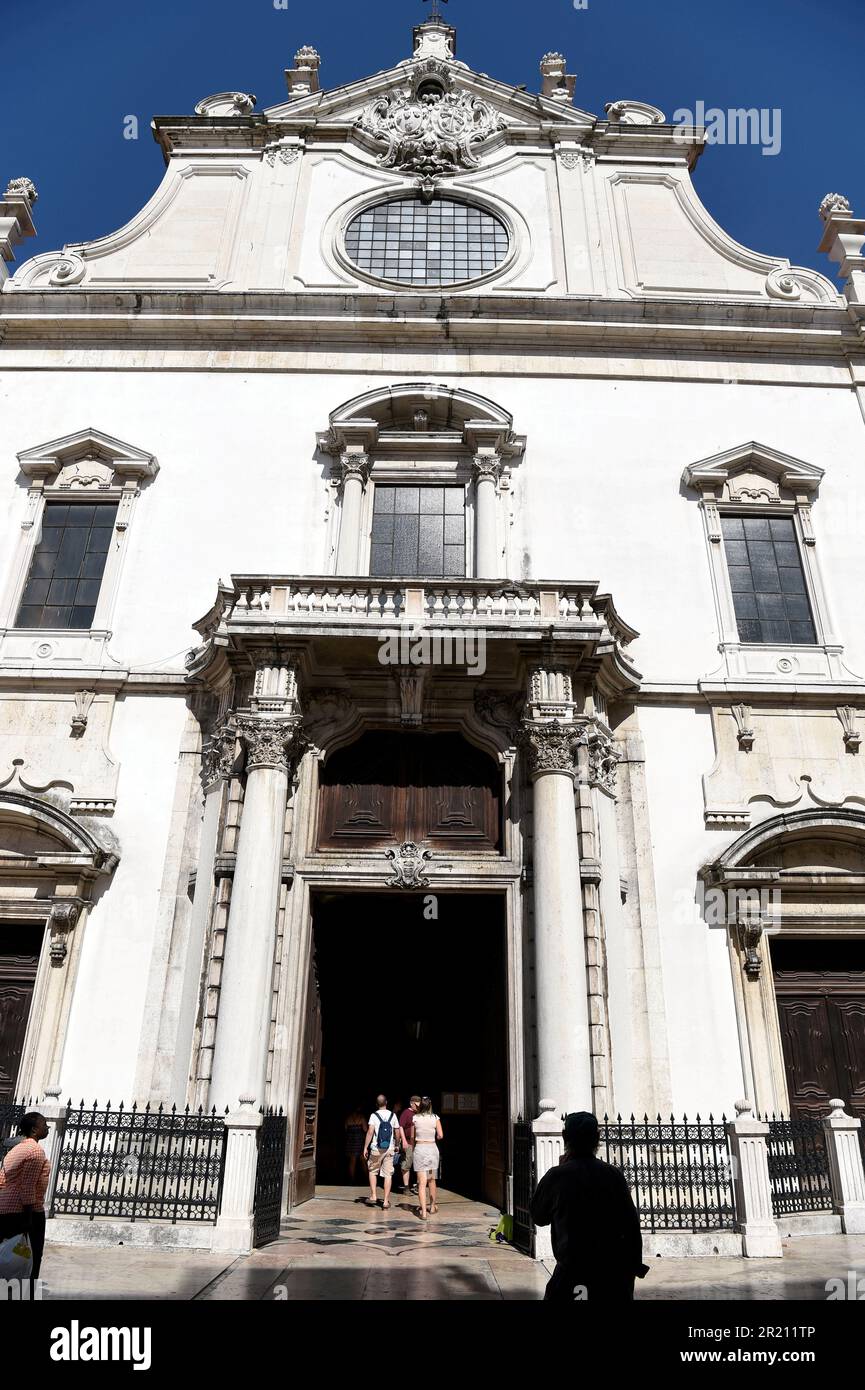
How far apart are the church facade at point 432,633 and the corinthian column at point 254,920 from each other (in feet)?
0.18

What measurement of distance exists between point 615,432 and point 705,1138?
11.7 m

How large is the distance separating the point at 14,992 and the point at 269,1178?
5.23 meters

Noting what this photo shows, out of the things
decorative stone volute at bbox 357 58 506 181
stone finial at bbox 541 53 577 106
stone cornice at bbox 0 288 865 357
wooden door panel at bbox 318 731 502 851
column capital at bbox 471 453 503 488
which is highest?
stone finial at bbox 541 53 577 106

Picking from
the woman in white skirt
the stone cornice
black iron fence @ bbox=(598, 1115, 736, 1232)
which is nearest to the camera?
black iron fence @ bbox=(598, 1115, 736, 1232)

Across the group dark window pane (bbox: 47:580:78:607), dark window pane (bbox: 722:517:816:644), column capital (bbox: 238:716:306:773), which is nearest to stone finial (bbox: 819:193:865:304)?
dark window pane (bbox: 722:517:816:644)

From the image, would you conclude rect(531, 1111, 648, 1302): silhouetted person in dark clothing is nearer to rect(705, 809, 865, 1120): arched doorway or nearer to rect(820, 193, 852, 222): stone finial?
rect(705, 809, 865, 1120): arched doorway

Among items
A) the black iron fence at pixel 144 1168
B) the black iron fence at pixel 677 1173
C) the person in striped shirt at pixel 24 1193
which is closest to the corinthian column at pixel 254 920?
the black iron fence at pixel 144 1168

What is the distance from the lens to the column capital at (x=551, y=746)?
40.5 ft

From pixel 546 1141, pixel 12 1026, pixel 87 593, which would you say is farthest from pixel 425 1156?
pixel 87 593

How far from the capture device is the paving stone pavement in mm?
7254

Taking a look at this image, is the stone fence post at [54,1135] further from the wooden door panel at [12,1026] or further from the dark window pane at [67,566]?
the dark window pane at [67,566]

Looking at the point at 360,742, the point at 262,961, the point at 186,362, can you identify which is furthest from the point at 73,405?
the point at 262,961

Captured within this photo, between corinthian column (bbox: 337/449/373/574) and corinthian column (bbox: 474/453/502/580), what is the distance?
198 centimetres

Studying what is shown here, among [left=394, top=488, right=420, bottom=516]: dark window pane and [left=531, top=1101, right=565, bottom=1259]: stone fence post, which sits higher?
[left=394, top=488, right=420, bottom=516]: dark window pane
